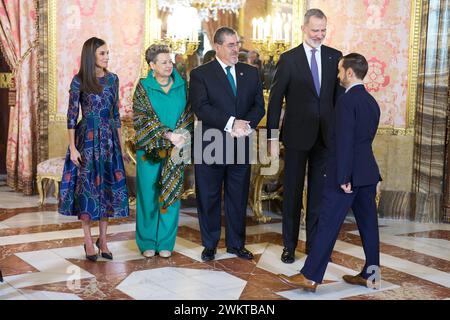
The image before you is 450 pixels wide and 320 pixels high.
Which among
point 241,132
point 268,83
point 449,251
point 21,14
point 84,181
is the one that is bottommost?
point 449,251

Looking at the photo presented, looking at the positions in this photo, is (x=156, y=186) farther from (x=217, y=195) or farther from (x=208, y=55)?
(x=208, y=55)

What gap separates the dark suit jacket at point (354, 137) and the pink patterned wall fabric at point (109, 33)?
12.8 feet

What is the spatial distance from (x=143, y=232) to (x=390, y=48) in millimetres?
3183

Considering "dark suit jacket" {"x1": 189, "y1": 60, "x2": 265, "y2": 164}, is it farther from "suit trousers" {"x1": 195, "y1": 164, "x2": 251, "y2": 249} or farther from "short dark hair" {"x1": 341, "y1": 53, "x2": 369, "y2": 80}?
"short dark hair" {"x1": 341, "y1": 53, "x2": 369, "y2": 80}

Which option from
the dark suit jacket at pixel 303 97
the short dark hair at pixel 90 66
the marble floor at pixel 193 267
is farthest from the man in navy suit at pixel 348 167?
the short dark hair at pixel 90 66

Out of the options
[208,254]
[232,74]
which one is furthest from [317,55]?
[208,254]

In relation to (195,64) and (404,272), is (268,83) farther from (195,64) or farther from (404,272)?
(404,272)

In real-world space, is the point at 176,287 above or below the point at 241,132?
below

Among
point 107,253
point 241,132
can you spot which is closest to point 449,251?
point 241,132

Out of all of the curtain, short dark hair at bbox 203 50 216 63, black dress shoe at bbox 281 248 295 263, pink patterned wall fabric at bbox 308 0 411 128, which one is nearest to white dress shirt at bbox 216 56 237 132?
black dress shoe at bbox 281 248 295 263

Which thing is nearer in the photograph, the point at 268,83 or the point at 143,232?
the point at 143,232

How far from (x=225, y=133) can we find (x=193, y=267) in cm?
96

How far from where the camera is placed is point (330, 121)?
4.30 meters
